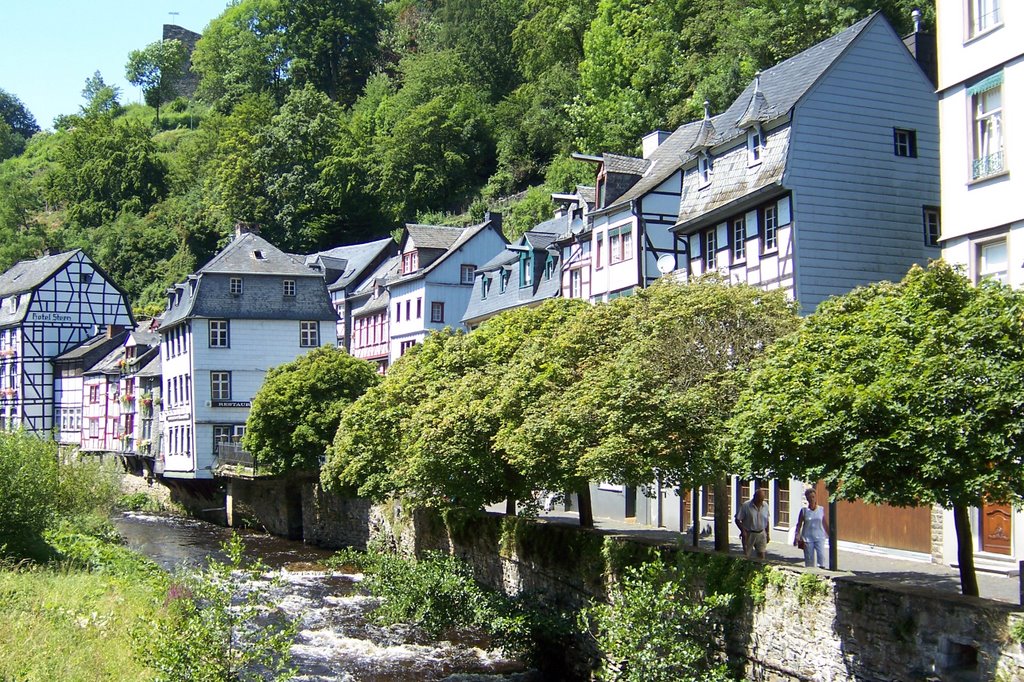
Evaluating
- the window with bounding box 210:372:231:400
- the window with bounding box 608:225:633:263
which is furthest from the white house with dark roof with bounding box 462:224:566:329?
the window with bounding box 210:372:231:400

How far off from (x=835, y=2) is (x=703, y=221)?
20.8 metres

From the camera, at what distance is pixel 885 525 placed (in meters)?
22.2

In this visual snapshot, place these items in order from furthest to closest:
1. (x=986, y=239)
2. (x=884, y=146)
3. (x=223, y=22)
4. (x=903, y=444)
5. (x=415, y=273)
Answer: (x=223, y=22), (x=415, y=273), (x=884, y=146), (x=986, y=239), (x=903, y=444)

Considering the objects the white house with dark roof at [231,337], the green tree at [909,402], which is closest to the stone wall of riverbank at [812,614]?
the green tree at [909,402]

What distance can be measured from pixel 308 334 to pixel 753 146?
30581 mm

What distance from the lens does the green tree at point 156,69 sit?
153500 mm

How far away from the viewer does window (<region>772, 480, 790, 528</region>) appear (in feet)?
83.1

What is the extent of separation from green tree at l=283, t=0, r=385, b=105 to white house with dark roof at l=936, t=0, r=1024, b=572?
9169 cm

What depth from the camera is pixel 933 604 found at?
13555mm

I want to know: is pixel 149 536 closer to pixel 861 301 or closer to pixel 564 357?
pixel 564 357

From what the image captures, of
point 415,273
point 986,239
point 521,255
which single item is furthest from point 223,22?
point 986,239

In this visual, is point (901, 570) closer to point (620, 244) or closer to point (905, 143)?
point (905, 143)

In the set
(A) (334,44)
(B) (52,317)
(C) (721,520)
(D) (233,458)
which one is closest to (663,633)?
(C) (721,520)

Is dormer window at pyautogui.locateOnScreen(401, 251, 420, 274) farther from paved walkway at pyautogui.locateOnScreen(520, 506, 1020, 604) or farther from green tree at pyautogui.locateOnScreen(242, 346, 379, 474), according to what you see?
paved walkway at pyautogui.locateOnScreen(520, 506, 1020, 604)
